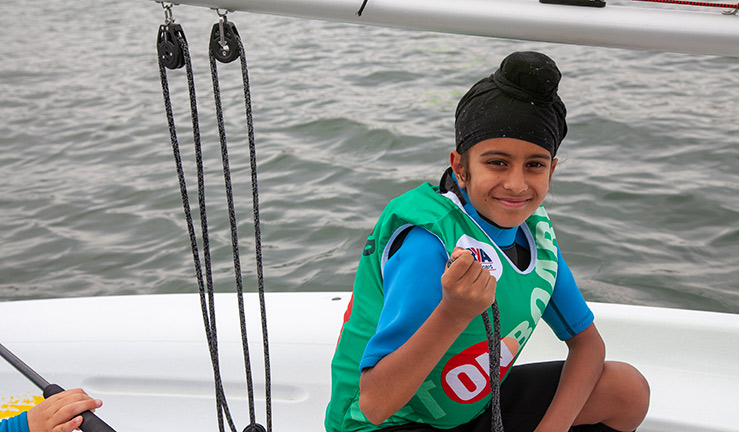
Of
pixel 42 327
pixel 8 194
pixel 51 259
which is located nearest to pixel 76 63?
pixel 8 194

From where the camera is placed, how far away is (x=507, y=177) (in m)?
1.27

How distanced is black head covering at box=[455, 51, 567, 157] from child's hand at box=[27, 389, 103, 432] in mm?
800

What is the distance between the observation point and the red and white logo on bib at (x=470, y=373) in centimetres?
A: 130

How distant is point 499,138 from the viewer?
1261mm

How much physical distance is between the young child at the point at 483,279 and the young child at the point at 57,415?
0.43m

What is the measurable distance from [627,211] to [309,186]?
5.55ft

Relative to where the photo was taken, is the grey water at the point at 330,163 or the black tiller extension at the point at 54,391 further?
the grey water at the point at 330,163

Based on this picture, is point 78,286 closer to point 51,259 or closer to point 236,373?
point 51,259

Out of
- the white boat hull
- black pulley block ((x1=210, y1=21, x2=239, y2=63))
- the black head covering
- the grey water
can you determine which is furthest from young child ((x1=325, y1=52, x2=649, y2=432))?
the grey water

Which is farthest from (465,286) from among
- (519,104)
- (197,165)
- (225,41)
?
(225,41)

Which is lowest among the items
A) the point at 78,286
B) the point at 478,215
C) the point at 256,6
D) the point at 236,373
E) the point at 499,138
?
the point at 78,286

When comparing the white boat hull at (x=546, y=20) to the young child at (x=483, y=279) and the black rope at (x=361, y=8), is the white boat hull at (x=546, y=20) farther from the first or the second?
the young child at (x=483, y=279)

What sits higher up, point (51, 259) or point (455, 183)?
point (455, 183)

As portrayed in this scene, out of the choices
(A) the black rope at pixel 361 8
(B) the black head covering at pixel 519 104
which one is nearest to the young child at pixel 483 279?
(B) the black head covering at pixel 519 104
